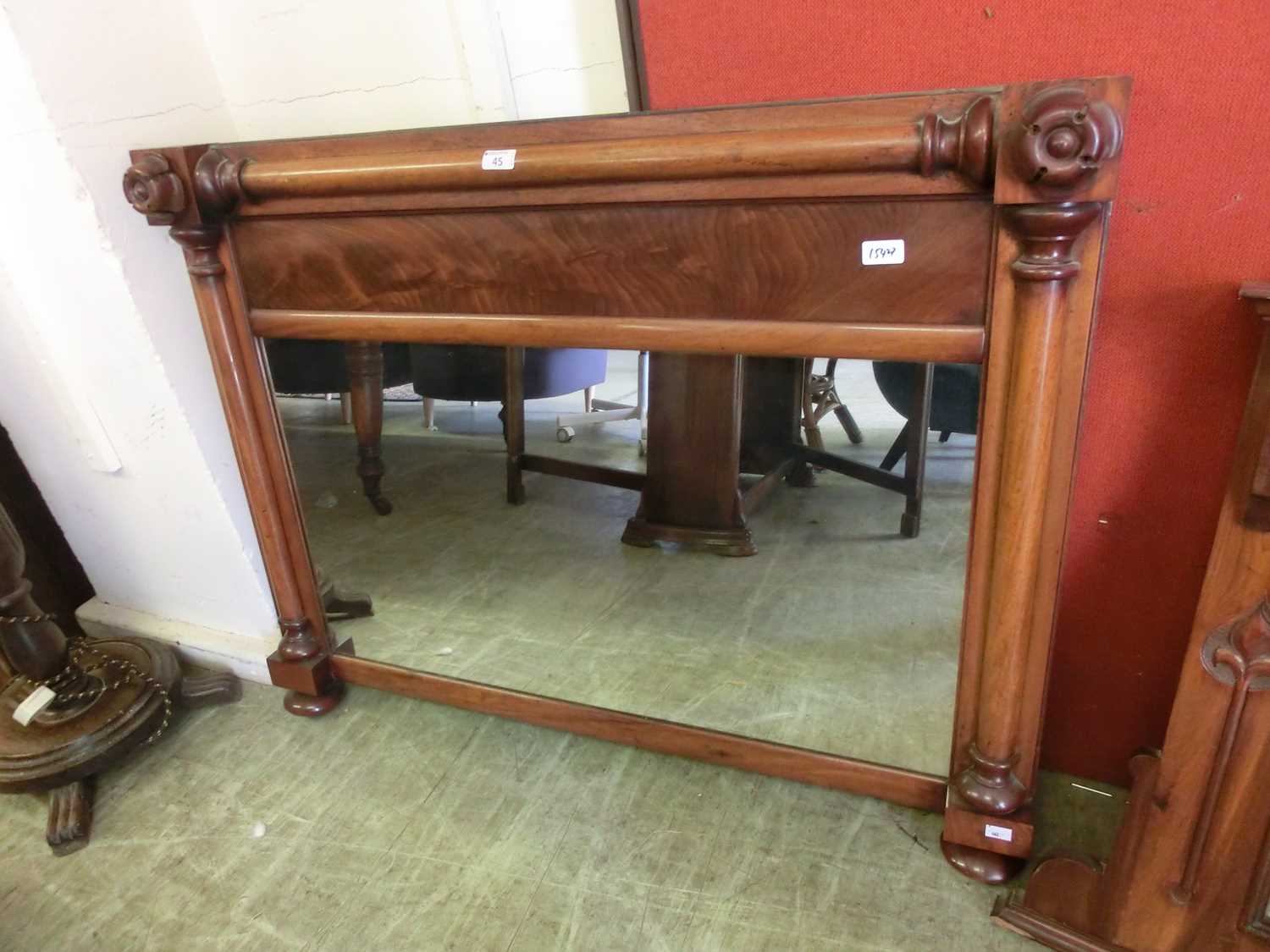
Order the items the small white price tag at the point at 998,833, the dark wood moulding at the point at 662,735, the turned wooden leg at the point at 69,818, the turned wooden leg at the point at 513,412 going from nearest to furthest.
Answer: the small white price tag at the point at 998,833 < the dark wood moulding at the point at 662,735 < the turned wooden leg at the point at 69,818 < the turned wooden leg at the point at 513,412

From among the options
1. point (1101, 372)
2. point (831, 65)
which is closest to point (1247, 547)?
point (1101, 372)

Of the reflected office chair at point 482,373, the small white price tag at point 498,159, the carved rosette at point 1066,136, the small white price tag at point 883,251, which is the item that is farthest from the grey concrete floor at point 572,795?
the small white price tag at point 498,159

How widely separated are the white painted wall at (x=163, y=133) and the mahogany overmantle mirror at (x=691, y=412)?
0.18 meters

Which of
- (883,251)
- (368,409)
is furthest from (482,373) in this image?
(883,251)

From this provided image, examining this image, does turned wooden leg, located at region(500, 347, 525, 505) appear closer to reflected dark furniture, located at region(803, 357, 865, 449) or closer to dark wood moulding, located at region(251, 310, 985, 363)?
dark wood moulding, located at region(251, 310, 985, 363)

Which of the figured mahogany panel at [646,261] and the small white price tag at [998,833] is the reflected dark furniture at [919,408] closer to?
the figured mahogany panel at [646,261]

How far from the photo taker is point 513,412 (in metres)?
1.99

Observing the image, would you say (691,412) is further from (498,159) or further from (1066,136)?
(1066,136)

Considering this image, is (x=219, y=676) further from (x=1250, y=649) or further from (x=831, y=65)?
(x=1250, y=649)

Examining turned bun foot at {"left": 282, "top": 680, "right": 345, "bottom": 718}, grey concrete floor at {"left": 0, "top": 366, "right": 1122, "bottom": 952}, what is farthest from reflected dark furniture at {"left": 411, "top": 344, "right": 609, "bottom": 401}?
turned bun foot at {"left": 282, "top": 680, "right": 345, "bottom": 718}

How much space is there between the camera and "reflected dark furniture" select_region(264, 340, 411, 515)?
1.68 meters

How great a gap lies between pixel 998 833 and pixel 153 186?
163 cm

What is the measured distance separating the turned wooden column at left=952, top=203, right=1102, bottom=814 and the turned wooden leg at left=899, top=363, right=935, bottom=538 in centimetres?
28

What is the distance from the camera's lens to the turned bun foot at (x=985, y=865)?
4.00ft
